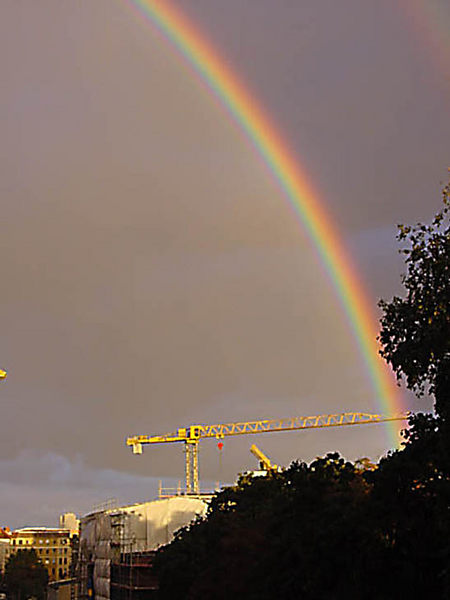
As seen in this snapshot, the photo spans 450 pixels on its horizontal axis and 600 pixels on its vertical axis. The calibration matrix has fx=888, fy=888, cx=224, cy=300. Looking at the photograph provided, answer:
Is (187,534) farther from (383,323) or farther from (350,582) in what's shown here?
(383,323)

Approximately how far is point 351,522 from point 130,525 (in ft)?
286

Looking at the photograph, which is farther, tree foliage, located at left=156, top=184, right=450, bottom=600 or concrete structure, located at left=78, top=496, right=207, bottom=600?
concrete structure, located at left=78, top=496, right=207, bottom=600

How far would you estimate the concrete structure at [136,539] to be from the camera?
366 ft

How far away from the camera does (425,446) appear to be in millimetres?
33906

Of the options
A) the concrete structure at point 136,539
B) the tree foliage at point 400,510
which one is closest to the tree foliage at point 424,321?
the tree foliage at point 400,510

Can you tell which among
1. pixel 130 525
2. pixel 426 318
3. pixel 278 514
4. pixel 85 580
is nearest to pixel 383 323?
pixel 426 318

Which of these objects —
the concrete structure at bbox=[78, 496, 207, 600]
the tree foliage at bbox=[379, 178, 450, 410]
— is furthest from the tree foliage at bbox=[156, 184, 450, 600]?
the concrete structure at bbox=[78, 496, 207, 600]

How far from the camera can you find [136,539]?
11800cm

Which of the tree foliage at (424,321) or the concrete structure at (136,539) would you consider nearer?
the tree foliage at (424,321)

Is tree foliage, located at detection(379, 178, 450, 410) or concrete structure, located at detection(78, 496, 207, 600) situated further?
concrete structure, located at detection(78, 496, 207, 600)

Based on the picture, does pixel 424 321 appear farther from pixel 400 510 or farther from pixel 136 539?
pixel 136 539

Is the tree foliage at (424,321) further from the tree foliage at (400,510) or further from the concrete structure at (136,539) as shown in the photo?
the concrete structure at (136,539)

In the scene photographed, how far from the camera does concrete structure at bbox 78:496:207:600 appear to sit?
366ft

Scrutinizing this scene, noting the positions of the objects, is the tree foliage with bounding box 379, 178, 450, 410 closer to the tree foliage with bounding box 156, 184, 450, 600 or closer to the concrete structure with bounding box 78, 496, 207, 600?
the tree foliage with bounding box 156, 184, 450, 600
